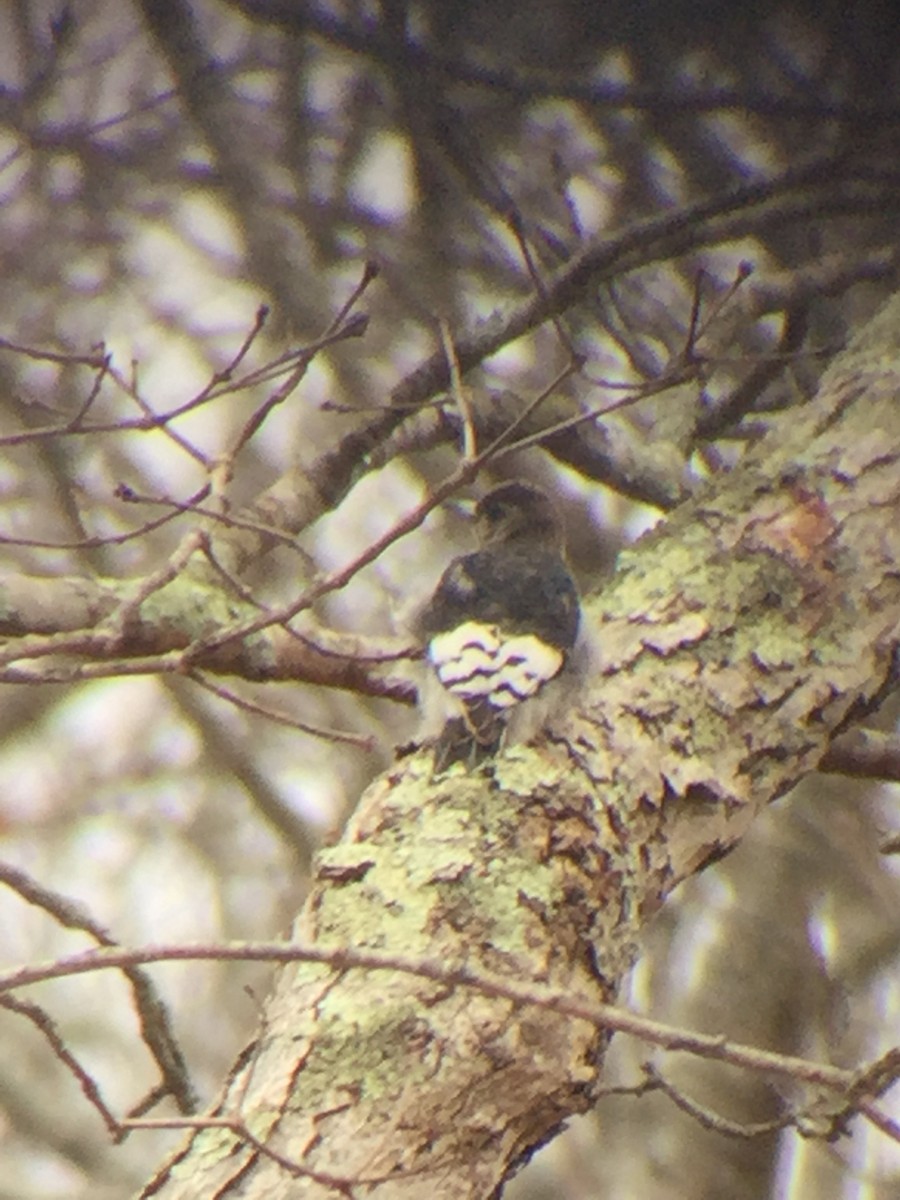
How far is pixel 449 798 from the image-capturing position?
0.78m

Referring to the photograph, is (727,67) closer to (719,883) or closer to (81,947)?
(719,883)

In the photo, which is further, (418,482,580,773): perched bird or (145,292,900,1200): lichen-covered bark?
(418,482,580,773): perched bird

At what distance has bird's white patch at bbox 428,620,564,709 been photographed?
33.6 inches

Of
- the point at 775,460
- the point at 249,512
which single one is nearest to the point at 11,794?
the point at 249,512

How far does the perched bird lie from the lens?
0.83 m

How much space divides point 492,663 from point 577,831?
17 cm

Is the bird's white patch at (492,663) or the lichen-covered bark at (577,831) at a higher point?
the bird's white patch at (492,663)

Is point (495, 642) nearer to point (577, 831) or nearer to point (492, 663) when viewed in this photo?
point (492, 663)

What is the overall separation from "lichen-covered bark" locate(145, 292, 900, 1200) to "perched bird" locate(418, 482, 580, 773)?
0.02 meters

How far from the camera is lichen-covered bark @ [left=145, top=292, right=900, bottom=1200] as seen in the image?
2.10 ft

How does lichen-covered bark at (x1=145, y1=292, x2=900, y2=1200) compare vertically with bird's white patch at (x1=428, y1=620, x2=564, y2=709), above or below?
below

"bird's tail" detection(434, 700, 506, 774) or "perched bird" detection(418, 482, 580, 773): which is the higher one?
"perched bird" detection(418, 482, 580, 773)

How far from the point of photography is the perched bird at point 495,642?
827 mm

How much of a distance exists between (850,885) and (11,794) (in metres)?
0.97
